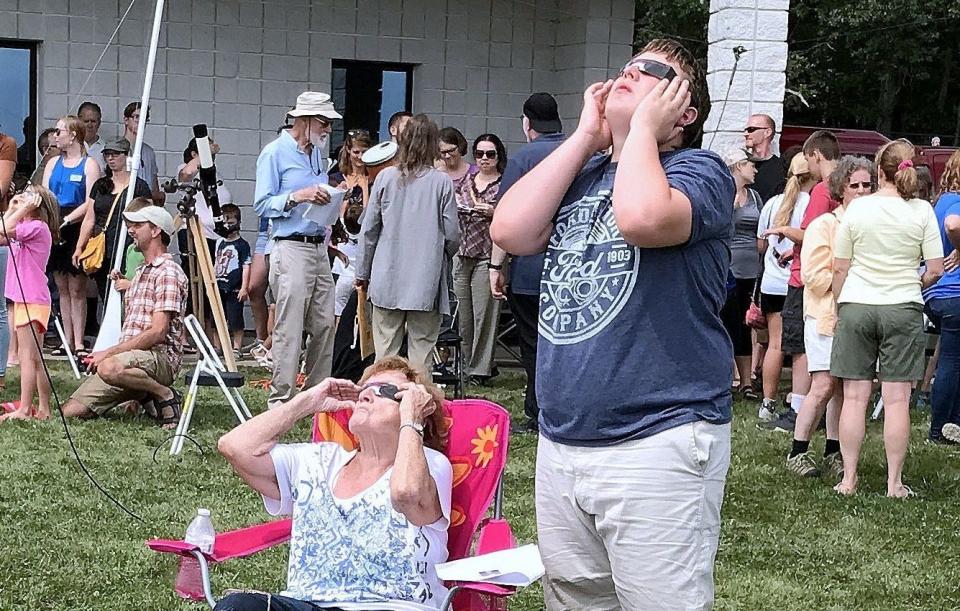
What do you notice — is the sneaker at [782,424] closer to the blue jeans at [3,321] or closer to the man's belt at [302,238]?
the man's belt at [302,238]

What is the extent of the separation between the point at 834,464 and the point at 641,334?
4.39 meters

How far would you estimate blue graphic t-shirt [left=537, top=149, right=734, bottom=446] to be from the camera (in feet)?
8.93

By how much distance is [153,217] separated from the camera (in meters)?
7.39

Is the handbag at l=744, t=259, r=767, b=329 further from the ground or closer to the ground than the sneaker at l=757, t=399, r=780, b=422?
further from the ground

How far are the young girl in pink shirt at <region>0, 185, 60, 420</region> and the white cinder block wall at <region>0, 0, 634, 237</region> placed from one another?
392 centimetres

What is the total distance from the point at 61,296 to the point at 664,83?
8744 mm

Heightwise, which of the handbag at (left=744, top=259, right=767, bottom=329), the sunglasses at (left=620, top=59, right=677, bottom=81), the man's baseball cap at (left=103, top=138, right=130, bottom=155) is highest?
the sunglasses at (left=620, top=59, right=677, bottom=81)

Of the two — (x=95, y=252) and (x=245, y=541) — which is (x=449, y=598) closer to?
(x=245, y=541)

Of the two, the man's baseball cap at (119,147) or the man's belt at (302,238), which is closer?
the man's belt at (302,238)

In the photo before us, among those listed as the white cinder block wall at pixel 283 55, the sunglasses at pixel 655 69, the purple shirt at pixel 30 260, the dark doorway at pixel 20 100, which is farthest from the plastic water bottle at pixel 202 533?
the dark doorway at pixel 20 100

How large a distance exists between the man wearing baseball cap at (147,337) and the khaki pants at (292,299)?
0.66 metres

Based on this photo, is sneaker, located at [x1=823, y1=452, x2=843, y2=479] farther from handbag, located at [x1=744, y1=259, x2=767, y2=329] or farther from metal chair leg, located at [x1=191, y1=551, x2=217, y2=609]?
metal chair leg, located at [x1=191, y1=551, x2=217, y2=609]

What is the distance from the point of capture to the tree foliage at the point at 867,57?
22.7 metres

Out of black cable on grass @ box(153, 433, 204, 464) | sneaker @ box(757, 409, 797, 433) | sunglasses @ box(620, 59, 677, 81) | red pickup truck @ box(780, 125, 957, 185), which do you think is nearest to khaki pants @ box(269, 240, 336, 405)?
black cable on grass @ box(153, 433, 204, 464)
